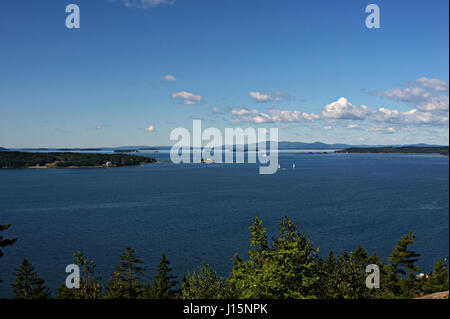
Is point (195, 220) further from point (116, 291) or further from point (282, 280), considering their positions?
point (282, 280)

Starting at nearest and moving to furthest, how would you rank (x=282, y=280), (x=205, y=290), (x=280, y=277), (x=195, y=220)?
1. (x=280, y=277)
2. (x=282, y=280)
3. (x=205, y=290)
4. (x=195, y=220)

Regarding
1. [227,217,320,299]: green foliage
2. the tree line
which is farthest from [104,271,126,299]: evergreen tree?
[227,217,320,299]: green foliage

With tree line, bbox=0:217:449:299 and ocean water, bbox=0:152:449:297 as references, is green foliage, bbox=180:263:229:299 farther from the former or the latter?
ocean water, bbox=0:152:449:297

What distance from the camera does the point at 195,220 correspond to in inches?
2586

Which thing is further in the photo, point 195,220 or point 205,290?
point 195,220

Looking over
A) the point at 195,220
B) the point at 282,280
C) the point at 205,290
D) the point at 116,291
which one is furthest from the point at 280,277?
the point at 195,220

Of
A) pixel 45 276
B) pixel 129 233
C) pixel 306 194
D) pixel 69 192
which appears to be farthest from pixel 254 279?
pixel 69 192

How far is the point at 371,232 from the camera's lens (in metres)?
57.3

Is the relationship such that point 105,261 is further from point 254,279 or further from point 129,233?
point 254,279

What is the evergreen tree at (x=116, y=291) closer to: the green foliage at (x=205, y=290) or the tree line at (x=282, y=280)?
the tree line at (x=282, y=280)

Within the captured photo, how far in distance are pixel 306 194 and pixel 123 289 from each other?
2946 inches

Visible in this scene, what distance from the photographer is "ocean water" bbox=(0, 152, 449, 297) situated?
154ft

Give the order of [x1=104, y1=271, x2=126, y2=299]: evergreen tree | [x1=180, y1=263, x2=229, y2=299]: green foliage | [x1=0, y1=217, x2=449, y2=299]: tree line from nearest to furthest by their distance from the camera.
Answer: [x1=0, y1=217, x2=449, y2=299]: tree line < [x1=180, y1=263, x2=229, y2=299]: green foliage < [x1=104, y1=271, x2=126, y2=299]: evergreen tree

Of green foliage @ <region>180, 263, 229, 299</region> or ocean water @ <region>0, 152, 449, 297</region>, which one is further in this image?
ocean water @ <region>0, 152, 449, 297</region>
